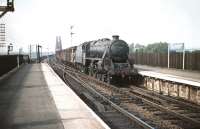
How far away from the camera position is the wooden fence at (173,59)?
2759cm

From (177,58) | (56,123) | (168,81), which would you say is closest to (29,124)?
(56,123)

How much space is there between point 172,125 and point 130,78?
12.7m

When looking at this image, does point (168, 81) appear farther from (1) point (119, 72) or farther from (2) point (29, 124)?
(2) point (29, 124)

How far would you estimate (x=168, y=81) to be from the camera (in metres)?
20.8

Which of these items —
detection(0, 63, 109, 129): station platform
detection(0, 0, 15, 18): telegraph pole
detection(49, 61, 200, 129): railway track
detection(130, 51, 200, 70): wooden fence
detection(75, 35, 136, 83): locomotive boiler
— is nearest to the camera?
detection(0, 63, 109, 129): station platform

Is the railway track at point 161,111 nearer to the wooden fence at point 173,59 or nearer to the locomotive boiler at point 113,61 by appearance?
the locomotive boiler at point 113,61

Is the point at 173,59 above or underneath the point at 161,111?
above

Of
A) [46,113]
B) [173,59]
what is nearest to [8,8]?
[46,113]

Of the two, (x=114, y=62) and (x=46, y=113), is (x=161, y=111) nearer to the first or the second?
(x=46, y=113)

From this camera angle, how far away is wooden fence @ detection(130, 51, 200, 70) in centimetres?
2759

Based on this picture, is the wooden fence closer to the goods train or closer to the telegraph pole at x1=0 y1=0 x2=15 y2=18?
the goods train

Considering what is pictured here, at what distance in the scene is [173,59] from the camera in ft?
103

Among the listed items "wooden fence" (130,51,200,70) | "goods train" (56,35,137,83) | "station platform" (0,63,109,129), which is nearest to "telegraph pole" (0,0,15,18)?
"station platform" (0,63,109,129)

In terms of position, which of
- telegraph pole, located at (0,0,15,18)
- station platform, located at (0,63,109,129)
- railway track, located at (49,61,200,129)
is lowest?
railway track, located at (49,61,200,129)
